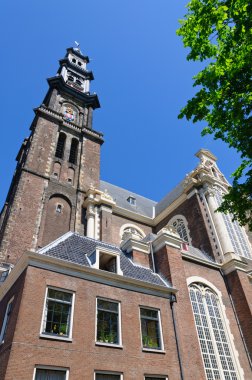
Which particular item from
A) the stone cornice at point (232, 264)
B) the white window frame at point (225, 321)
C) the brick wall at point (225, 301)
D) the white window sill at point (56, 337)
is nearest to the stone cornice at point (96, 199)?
the brick wall at point (225, 301)

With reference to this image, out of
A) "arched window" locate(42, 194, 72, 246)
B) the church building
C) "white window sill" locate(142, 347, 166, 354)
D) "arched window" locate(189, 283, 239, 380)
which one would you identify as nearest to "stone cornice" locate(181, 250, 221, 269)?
the church building

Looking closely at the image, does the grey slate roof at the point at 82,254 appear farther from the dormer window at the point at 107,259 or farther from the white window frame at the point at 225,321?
the white window frame at the point at 225,321

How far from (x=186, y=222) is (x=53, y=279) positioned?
15604 millimetres

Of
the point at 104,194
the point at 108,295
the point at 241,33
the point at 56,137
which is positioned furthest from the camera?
the point at 56,137

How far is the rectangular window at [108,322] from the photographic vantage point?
11.7m

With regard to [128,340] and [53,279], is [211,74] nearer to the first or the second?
[53,279]

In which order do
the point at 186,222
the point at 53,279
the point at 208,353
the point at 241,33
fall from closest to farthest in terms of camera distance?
the point at 241,33
the point at 53,279
the point at 208,353
the point at 186,222

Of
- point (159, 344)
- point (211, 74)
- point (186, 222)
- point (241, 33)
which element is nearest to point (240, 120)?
point (211, 74)

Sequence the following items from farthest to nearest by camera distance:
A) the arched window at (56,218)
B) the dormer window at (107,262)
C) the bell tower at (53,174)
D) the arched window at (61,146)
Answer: the arched window at (61,146) → the arched window at (56,218) → the bell tower at (53,174) → the dormer window at (107,262)

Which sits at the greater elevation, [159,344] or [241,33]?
[241,33]

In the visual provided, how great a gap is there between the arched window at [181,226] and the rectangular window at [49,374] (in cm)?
1588

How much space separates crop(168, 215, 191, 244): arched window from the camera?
81.5ft

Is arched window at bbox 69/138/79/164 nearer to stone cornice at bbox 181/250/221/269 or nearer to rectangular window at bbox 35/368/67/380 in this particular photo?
stone cornice at bbox 181/250/221/269

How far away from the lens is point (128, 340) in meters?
12.0
